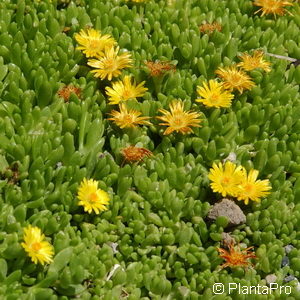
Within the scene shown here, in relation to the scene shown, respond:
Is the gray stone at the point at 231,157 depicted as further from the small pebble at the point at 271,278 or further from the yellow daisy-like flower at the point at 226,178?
the small pebble at the point at 271,278

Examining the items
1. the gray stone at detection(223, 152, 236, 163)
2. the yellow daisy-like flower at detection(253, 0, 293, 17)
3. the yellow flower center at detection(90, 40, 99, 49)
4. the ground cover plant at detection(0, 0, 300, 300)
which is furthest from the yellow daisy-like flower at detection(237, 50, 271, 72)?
the yellow flower center at detection(90, 40, 99, 49)

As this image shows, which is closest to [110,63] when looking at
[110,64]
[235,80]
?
[110,64]

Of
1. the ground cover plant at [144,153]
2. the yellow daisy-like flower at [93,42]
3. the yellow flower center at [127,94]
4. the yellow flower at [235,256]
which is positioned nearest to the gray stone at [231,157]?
the ground cover plant at [144,153]

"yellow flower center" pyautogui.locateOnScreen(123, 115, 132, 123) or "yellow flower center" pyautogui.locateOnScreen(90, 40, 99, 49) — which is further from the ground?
"yellow flower center" pyautogui.locateOnScreen(90, 40, 99, 49)

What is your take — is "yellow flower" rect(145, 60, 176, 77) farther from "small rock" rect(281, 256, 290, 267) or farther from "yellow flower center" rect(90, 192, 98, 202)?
"small rock" rect(281, 256, 290, 267)

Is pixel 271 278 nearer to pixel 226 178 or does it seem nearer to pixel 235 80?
pixel 226 178

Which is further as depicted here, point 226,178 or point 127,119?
point 127,119

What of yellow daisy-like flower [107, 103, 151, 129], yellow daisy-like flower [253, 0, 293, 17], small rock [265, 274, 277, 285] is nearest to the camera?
small rock [265, 274, 277, 285]
